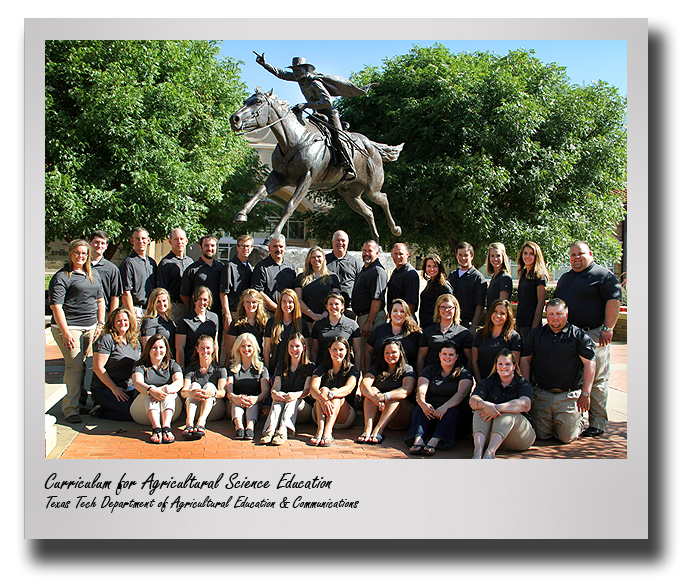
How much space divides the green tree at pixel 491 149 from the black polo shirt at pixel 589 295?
12783 millimetres

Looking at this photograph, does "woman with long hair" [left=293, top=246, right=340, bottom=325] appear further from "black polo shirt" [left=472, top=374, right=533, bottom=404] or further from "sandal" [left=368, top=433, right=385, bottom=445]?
"black polo shirt" [left=472, top=374, right=533, bottom=404]

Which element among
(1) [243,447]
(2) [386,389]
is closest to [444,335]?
(2) [386,389]

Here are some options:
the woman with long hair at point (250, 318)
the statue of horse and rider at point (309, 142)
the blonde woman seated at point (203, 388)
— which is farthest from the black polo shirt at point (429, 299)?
the statue of horse and rider at point (309, 142)

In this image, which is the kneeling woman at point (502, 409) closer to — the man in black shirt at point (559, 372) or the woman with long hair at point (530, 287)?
the man in black shirt at point (559, 372)

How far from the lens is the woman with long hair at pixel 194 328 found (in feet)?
19.5

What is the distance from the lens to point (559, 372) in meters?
5.39

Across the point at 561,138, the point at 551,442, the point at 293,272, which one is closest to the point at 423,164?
the point at 561,138

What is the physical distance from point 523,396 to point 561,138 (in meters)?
16.5

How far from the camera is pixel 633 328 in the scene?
15.8 ft

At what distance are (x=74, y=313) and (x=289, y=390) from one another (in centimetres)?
223

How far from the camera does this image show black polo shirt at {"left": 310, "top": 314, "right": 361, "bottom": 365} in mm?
5781

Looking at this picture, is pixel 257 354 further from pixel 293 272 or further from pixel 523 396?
pixel 523 396

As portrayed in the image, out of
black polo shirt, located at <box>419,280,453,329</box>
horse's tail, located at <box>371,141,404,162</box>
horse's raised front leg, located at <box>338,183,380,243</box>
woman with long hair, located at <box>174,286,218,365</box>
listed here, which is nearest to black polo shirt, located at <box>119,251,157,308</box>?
woman with long hair, located at <box>174,286,218,365</box>

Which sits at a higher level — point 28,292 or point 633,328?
point 28,292
